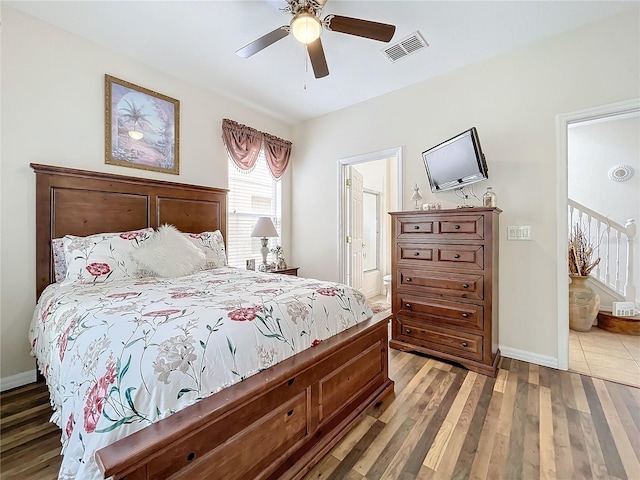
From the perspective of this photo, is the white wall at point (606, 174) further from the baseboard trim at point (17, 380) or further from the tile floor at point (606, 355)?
the baseboard trim at point (17, 380)

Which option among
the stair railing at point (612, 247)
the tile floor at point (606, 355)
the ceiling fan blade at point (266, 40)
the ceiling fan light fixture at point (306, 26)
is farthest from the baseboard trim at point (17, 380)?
the stair railing at point (612, 247)

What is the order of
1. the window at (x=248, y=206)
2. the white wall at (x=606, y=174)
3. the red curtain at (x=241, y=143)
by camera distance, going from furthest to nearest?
the window at (x=248, y=206) → the white wall at (x=606, y=174) → the red curtain at (x=241, y=143)

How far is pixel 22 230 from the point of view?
2152 millimetres

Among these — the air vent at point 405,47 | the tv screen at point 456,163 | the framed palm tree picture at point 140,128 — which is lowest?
the tv screen at point 456,163

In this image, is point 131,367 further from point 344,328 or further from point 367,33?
point 367,33

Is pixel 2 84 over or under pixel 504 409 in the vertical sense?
over

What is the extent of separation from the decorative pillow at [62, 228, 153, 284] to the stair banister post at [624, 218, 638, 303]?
5.31 metres

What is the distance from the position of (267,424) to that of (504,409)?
1.59 m

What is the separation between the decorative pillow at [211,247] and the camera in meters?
2.76

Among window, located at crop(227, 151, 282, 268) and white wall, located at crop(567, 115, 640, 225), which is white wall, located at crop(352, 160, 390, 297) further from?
white wall, located at crop(567, 115, 640, 225)

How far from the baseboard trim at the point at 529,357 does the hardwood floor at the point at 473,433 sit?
17cm

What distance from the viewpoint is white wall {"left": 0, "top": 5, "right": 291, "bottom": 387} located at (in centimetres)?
210

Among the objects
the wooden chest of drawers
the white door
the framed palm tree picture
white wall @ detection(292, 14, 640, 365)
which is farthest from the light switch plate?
the framed palm tree picture

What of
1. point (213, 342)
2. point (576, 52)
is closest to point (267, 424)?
point (213, 342)
